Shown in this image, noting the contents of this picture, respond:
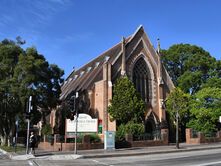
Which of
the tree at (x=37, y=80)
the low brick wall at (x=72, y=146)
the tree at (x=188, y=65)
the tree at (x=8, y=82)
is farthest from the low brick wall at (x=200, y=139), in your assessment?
the tree at (x=8, y=82)

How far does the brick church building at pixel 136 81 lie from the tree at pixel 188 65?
3757 mm

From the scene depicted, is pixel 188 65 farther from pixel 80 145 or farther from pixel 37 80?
pixel 80 145

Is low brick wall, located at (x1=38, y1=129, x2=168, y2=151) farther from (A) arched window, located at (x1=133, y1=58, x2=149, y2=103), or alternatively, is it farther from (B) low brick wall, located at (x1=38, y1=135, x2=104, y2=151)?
(A) arched window, located at (x1=133, y1=58, x2=149, y2=103)

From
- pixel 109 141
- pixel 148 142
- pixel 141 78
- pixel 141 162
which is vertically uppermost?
pixel 141 78

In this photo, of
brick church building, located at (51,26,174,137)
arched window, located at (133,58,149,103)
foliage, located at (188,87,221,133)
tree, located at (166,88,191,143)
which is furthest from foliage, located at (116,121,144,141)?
arched window, located at (133,58,149,103)

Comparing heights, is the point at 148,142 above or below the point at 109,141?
below

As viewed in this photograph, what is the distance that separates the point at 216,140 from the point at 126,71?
49.3 ft

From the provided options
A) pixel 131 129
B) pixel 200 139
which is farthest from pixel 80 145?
pixel 200 139

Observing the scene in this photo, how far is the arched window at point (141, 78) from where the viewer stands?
1812 inches

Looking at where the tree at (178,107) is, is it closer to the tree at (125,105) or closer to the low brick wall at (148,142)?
the low brick wall at (148,142)

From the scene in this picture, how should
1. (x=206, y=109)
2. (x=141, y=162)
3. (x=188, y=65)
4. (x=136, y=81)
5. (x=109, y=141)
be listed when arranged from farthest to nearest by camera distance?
(x=188, y=65), (x=136, y=81), (x=206, y=109), (x=109, y=141), (x=141, y=162)

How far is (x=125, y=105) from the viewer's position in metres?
39.3

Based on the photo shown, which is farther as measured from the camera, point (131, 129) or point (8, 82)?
point (131, 129)

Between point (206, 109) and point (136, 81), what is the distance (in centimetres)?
1094
